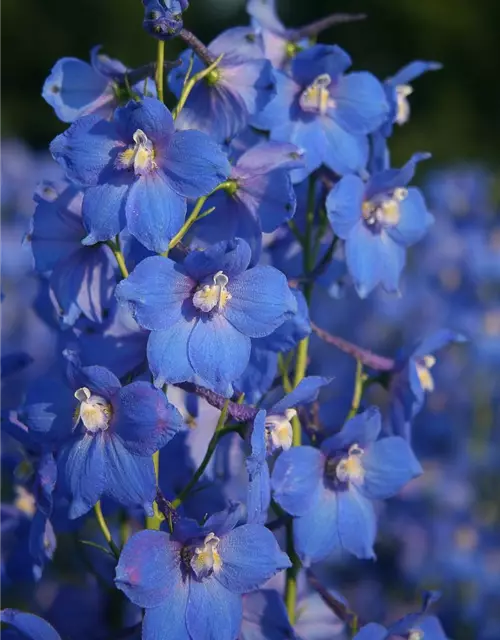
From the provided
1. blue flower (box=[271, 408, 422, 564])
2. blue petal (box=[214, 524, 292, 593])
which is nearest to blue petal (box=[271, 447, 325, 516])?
blue flower (box=[271, 408, 422, 564])

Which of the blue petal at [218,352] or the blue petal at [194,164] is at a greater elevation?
the blue petal at [194,164]

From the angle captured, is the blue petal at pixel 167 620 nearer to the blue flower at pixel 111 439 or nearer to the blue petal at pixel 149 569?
the blue petal at pixel 149 569

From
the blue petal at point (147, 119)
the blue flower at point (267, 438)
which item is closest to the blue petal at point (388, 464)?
the blue flower at point (267, 438)

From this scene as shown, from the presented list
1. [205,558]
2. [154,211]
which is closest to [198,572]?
[205,558]

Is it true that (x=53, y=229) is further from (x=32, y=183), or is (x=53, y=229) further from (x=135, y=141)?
(x=32, y=183)

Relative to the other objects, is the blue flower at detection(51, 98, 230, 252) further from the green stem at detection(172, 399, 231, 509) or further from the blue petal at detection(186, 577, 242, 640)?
the blue petal at detection(186, 577, 242, 640)

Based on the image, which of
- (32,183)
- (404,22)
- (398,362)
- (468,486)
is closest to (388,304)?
(468,486)

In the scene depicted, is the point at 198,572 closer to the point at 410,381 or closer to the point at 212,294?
the point at 212,294
